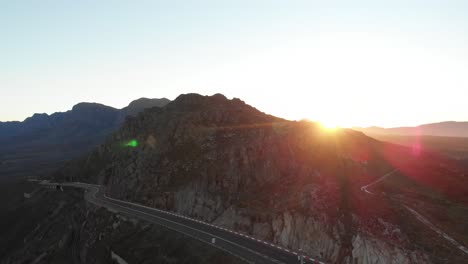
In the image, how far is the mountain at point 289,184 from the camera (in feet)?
155

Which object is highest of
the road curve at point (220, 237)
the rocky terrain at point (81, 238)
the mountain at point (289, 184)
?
the mountain at point (289, 184)

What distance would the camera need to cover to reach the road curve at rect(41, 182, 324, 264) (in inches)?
1870

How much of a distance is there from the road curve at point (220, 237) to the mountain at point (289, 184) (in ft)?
9.42

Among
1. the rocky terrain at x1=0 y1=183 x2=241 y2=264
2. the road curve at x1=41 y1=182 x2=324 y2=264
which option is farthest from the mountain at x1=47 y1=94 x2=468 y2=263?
the rocky terrain at x1=0 y1=183 x2=241 y2=264

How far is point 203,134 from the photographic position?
92000 mm

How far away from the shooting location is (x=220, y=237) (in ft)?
191

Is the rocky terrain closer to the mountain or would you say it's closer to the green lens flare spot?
the mountain

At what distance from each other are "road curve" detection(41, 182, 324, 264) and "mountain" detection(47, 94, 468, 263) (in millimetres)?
2870

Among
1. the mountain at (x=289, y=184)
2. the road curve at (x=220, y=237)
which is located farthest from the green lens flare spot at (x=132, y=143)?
the road curve at (x=220, y=237)

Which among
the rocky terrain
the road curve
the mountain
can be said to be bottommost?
the rocky terrain

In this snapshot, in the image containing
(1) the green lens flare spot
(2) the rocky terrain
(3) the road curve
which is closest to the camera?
(3) the road curve

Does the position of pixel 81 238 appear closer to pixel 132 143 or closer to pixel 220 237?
pixel 132 143

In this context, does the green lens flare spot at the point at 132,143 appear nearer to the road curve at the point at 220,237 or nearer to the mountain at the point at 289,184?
the mountain at the point at 289,184

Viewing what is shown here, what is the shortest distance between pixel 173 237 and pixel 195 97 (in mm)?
66483
